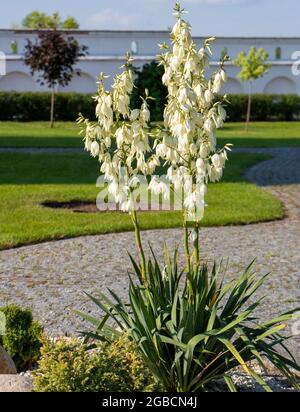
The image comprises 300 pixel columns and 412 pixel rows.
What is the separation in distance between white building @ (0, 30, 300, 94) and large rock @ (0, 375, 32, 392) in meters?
42.2

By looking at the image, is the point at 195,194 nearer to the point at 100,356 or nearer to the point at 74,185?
the point at 100,356

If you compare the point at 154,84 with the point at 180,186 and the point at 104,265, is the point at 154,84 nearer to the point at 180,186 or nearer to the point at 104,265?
the point at 104,265

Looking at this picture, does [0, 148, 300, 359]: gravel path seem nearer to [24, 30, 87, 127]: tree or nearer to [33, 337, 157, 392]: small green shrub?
[33, 337, 157, 392]: small green shrub

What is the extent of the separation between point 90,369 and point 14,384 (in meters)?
0.39

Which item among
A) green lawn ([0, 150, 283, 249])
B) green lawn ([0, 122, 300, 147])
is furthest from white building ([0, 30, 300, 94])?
green lawn ([0, 150, 283, 249])

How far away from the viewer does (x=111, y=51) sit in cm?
4666

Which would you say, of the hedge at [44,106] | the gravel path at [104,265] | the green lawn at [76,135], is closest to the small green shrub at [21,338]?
the gravel path at [104,265]

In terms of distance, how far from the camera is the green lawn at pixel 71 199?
10.3 meters

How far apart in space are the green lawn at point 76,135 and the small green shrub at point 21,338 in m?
17.6

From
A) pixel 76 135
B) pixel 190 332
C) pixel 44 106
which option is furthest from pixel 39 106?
pixel 190 332

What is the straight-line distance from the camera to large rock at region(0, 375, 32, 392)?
4125mm

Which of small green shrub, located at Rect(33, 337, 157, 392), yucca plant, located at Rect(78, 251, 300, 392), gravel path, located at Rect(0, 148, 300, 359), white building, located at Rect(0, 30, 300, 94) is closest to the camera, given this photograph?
small green shrub, located at Rect(33, 337, 157, 392)

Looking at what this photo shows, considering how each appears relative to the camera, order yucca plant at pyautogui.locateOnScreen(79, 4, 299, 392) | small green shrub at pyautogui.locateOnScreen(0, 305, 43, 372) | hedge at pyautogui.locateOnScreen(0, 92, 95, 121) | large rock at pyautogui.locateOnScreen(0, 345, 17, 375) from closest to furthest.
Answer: yucca plant at pyautogui.locateOnScreen(79, 4, 299, 392)
large rock at pyautogui.locateOnScreen(0, 345, 17, 375)
small green shrub at pyautogui.locateOnScreen(0, 305, 43, 372)
hedge at pyautogui.locateOnScreen(0, 92, 95, 121)

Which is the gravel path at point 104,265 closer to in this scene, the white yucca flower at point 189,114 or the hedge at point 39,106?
the white yucca flower at point 189,114
